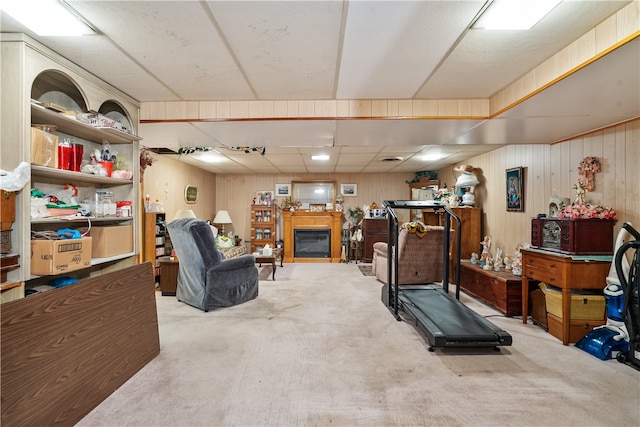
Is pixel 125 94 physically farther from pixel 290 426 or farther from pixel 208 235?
Result: pixel 290 426

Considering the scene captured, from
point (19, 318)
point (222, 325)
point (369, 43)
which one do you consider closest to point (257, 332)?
point (222, 325)

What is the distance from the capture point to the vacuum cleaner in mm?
2262

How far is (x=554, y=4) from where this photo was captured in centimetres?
145

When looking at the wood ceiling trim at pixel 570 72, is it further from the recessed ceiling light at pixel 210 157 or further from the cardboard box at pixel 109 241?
the recessed ceiling light at pixel 210 157

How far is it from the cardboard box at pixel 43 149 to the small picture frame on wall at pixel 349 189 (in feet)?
21.4

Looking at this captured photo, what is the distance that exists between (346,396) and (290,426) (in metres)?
0.45

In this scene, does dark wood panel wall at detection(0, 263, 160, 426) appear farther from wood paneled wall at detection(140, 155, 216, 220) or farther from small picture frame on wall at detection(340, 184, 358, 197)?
small picture frame on wall at detection(340, 184, 358, 197)

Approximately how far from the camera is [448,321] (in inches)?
112

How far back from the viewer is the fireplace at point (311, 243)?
7504 mm

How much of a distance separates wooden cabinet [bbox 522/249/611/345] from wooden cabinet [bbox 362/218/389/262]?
167 inches

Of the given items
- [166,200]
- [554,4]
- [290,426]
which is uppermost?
[554,4]

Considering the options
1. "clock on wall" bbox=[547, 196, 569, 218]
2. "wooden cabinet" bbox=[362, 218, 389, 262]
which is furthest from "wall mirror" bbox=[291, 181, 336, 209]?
"clock on wall" bbox=[547, 196, 569, 218]

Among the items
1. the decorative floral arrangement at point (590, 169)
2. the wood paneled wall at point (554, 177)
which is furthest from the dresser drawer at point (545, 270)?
the decorative floral arrangement at point (590, 169)

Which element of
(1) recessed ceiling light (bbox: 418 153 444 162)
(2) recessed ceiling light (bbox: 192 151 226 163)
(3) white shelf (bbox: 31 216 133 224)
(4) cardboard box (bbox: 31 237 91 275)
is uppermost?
(2) recessed ceiling light (bbox: 192 151 226 163)
